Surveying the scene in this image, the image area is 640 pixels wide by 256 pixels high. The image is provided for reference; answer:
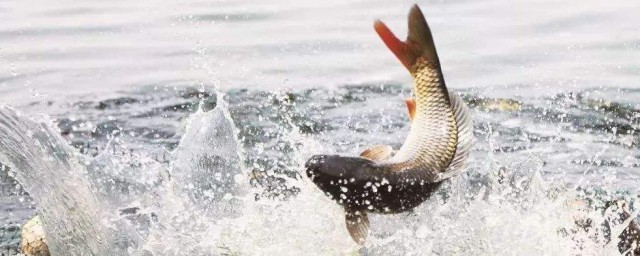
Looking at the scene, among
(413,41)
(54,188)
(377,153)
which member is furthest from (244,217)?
(413,41)

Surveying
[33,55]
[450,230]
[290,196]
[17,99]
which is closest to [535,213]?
[450,230]

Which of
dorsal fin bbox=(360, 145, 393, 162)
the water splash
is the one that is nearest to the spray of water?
the water splash

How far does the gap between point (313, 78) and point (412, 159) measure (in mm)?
4866

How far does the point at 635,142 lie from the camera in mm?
8031

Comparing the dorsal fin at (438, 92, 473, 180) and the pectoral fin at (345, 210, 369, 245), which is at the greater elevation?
the dorsal fin at (438, 92, 473, 180)

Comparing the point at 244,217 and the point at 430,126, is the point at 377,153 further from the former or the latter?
the point at 244,217

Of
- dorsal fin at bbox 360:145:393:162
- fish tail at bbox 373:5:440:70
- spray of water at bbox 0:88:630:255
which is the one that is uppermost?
fish tail at bbox 373:5:440:70

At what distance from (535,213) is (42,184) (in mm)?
2545

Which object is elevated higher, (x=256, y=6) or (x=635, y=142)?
(x=256, y=6)

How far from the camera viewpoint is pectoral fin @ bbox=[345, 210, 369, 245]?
4.70 metres

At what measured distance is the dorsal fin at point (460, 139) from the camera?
483 cm

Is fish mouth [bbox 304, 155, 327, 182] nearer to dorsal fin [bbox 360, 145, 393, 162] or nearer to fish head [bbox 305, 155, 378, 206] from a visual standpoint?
fish head [bbox 305, 155, 378, 206]

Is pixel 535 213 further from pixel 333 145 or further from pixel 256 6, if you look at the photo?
pixel 256 6

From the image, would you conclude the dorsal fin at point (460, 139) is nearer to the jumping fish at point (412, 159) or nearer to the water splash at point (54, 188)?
the jumping fish at point (412, 159)
